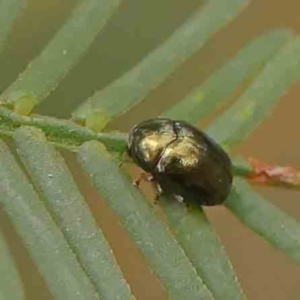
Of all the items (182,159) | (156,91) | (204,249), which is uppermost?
(156,91)

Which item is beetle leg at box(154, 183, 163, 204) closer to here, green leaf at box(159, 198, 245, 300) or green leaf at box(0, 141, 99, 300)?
green leaf at box(159, 198, 245, 300)

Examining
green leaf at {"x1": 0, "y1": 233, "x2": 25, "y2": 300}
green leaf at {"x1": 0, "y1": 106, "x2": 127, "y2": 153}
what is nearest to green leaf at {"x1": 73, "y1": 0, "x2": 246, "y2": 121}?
green leaf at {"x1": 0, "y1": 106, "x2": 127, "y2": 153}

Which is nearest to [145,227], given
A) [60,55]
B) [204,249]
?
[204,249]

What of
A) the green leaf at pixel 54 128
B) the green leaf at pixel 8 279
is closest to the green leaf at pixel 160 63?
the green leaf at pixel 54 128

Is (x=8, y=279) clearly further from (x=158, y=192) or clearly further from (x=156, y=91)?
(x=156, y=91)

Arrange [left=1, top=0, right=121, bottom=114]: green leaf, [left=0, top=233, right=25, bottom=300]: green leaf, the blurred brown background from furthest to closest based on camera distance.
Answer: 1. the blurred brown background
2. [left=1, top=0, right=121, bottom=114]: green leaf
3. [left=0, top=233, right=25, bottom=300]: green leaf
